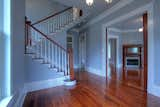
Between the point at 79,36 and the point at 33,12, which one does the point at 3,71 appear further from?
the point at 79,36

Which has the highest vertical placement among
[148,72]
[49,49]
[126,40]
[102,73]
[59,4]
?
A: [59,4]

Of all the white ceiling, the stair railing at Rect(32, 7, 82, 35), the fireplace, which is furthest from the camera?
the fireplace

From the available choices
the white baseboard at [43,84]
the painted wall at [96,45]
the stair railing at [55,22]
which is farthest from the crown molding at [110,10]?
the white baseboard at [43,84]

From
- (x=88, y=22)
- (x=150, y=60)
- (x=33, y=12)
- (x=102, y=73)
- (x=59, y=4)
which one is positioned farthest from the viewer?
(x=88, y=22)

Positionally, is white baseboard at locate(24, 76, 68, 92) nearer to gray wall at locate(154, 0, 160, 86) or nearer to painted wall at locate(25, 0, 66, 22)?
painted wall at locate(25, 0, 66, 22)

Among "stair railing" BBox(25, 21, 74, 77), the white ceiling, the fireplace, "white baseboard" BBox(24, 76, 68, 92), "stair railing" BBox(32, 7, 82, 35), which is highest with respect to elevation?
the white ceiling

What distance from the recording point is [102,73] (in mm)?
6020

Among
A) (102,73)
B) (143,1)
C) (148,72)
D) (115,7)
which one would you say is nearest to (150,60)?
(148,72)

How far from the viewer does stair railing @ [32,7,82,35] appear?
17.0 ft

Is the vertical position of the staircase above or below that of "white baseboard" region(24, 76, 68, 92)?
above

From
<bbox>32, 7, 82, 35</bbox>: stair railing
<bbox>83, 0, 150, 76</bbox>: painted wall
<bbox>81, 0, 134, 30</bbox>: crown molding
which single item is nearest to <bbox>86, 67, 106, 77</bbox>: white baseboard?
<bbox>83, 0, 150, 76</bbox>: painted wall

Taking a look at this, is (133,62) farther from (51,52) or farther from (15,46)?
(15,46)

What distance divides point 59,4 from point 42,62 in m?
2.94

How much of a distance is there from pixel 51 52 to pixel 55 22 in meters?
1.49
